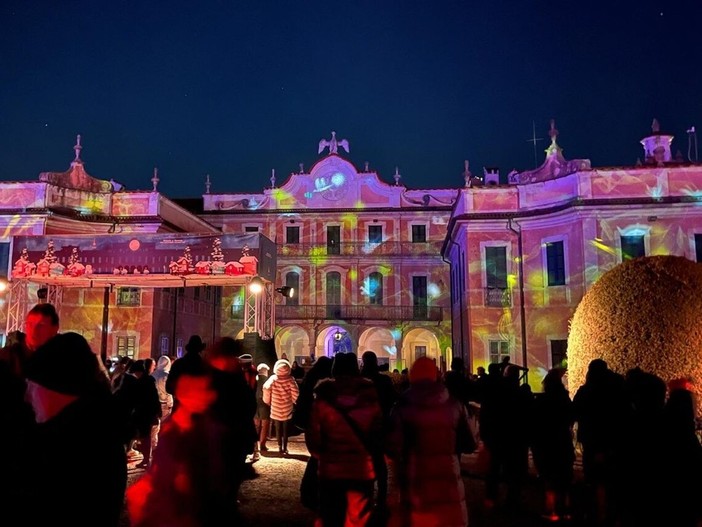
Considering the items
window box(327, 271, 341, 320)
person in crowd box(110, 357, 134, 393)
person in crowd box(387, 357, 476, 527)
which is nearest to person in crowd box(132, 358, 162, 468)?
person in crowd box(110, 357, 134, 393)

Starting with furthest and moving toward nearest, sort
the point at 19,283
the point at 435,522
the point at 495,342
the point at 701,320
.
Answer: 1. the point at 495,342
2. the point at 19,283
3. the point at 701,320
4. the point at 435,522

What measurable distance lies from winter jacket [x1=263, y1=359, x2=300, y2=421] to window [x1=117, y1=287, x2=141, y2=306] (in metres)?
16.2

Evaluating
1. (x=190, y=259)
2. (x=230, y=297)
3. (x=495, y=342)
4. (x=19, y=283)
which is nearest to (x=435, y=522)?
(x=190, y=259)

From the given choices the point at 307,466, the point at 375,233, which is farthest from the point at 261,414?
the point at 375,233

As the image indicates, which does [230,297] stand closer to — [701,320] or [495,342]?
[495,342]

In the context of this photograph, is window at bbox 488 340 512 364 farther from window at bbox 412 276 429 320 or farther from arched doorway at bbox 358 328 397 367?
arched doorway at bbox 358 328 397 367

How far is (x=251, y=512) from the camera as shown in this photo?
7.41m

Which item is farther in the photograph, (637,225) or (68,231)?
(68,231)

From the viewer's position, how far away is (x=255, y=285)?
17031 mm

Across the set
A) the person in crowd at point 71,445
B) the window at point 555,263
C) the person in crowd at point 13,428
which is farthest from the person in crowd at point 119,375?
the window at point 555,263

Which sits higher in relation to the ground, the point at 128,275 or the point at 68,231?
the point at 68,231

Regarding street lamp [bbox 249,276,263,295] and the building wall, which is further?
the building wall

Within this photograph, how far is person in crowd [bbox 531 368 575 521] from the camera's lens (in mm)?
7000

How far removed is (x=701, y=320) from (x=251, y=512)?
667 cm
